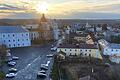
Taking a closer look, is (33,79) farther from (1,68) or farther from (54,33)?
(54,33)

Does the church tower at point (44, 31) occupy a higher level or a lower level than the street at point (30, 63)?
higher

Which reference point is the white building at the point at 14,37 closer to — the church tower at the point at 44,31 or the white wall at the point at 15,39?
the white wall at the point at 15,39

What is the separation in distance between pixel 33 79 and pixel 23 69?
3376 millimetres

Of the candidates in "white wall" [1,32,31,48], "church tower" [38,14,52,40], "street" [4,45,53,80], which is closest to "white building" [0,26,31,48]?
"white wall" [1,32,31,48]

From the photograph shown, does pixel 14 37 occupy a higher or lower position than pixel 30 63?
higher

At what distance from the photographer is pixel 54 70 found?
2484 cm

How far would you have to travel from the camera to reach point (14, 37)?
40938 millimetres

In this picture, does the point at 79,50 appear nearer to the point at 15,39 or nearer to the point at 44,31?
the point at 15,39

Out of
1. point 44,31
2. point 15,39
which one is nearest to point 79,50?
point 15,39

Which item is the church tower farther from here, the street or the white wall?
the street

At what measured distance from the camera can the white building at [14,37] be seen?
4056cm

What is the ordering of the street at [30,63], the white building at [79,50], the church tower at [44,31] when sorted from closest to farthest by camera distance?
the street at [30,63], the white building at [79,50], the church tower at [44,31]

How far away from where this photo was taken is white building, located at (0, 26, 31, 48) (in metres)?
40.6

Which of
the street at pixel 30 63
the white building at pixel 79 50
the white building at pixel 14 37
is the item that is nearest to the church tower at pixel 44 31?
the white building at pixel 14 37
